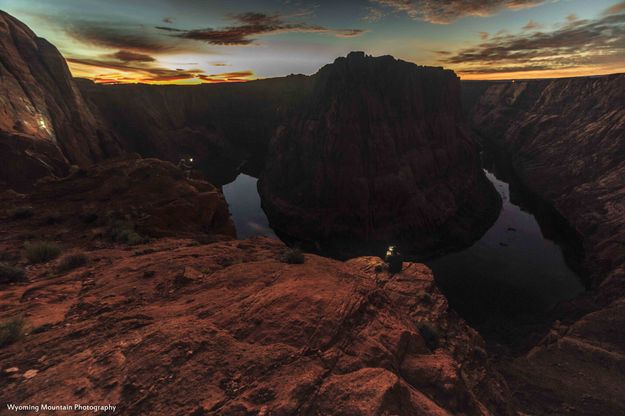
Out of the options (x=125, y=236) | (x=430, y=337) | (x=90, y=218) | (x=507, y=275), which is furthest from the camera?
(x=507, y=275)

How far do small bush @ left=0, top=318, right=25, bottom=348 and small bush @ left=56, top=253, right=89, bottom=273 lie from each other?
16.7 feet

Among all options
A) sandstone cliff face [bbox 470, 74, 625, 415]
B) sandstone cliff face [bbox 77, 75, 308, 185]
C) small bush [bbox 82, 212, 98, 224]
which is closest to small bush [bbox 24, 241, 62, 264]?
small bush [bbox 82, 212, 98, 224]

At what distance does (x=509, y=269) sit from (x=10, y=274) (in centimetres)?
5135

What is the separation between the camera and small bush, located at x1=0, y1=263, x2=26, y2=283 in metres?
10.2

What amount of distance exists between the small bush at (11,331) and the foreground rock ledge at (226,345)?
147mm

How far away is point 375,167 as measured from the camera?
56344 millimetres

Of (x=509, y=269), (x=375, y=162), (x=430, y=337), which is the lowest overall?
(x=509, y=269)

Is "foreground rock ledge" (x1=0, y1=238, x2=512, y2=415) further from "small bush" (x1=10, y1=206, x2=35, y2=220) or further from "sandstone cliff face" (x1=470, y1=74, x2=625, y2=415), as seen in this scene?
"sandstone cliff face" (x1=470, y1=74, x2=625, y2=415)

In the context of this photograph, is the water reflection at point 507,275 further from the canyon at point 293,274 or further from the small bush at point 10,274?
the small bush at point 10,274

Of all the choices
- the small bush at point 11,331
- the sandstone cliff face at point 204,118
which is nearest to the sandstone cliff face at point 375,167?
the sandstone cliff face at point 204,118

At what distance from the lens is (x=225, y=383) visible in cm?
608

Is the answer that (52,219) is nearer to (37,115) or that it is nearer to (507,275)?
(37,115)

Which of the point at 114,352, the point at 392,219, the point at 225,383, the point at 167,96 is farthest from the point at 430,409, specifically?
the point at 167,96

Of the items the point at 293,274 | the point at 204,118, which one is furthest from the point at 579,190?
the point at 204,118
